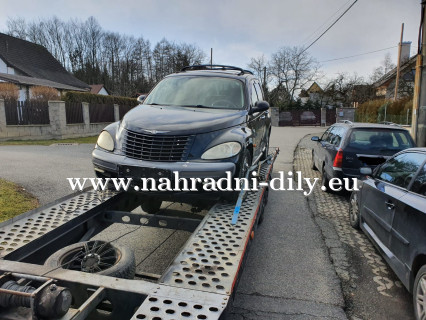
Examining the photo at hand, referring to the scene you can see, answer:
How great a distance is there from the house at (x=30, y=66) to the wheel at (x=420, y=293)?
108 ft

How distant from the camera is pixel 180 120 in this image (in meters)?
4.05

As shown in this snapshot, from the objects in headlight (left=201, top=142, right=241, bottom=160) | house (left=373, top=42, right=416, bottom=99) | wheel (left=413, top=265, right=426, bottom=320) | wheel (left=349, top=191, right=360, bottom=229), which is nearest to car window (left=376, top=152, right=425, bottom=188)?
wheel (left=349, top=191, right=360, bottom=229)

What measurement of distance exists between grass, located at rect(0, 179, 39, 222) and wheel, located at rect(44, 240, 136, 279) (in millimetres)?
2961

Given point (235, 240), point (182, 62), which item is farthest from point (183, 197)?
point (182, 62)

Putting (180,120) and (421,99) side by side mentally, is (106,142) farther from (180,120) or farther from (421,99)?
(421,99)

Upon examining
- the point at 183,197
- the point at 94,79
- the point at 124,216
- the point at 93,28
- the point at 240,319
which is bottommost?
the point at 240,319

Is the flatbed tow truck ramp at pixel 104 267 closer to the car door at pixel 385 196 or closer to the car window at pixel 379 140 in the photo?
the car door at pixel 385 196

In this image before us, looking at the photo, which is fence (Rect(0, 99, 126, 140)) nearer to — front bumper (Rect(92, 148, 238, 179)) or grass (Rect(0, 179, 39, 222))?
grass (Rect(0, 179, 39, 222))

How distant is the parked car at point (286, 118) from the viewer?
4100cm

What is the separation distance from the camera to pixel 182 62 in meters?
59.0

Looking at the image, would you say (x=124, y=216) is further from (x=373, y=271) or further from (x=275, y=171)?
(x=275, y=171)

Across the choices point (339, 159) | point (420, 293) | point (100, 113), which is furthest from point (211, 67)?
point (100, 113)

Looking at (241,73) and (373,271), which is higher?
(241,73)

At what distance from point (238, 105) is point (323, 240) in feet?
7.97
